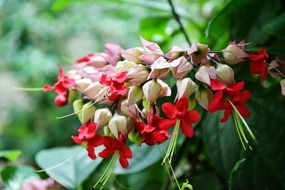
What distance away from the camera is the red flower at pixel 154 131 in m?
0.37

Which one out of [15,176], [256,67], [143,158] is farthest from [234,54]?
[15,176]

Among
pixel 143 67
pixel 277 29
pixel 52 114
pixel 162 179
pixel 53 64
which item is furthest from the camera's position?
pixel 52 114

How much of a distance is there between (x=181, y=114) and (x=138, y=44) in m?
1.31

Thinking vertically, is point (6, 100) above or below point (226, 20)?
below

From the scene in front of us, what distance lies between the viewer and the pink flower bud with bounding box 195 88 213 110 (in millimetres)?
382

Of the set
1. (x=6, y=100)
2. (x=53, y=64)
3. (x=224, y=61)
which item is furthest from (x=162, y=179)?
(x=6, y=100)

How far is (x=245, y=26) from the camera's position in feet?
1.95

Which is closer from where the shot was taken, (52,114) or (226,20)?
(226,20)

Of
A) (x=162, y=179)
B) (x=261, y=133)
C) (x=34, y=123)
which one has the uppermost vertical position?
(x=261, y=133)

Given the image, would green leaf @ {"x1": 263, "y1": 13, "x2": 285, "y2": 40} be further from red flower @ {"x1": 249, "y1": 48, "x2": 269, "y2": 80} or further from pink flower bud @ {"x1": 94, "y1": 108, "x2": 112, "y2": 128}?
pink flower bud @ {"x1": 94, "y1": 108, "x2": 112, "y2": 128}

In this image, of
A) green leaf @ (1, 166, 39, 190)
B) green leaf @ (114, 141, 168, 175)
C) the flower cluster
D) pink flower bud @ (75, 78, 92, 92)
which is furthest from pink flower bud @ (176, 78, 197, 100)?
green leaf @ (1, 166, 39, 190)

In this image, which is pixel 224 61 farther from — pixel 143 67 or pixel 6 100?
pixel 6 100

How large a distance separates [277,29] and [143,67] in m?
0.20

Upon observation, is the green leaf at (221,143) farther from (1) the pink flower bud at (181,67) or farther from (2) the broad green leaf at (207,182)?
(1) the pink flower bud at (181,67)
